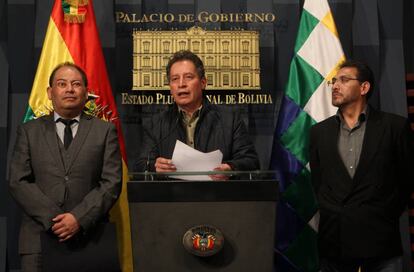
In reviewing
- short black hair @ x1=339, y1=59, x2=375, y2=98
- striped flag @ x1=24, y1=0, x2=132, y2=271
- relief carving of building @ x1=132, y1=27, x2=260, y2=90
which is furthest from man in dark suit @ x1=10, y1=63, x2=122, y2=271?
short black hair @ x1=339, y1=59, x2=375, y2=98

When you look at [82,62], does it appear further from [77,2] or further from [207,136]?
[207,136]

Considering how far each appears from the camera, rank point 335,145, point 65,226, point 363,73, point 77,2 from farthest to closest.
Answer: point 77,2
point 363,73
point 335,145
point 65,226

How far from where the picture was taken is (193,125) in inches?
126

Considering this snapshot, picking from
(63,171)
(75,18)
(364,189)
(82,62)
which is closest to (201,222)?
(63,171)

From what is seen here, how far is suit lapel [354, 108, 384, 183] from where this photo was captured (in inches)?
120

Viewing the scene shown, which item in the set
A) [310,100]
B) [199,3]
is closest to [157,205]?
[310,100]

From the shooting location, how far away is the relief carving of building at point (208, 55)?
4.11 m

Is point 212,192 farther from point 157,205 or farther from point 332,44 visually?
point 332,44

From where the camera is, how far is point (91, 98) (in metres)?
3.65

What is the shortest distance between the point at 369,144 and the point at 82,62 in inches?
72.2

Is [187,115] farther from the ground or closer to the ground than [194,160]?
farther from the ground

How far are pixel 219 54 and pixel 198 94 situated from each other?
1031 mm

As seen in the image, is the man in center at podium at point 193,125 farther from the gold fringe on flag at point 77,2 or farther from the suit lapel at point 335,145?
the gold fringe on flag at point 77,2

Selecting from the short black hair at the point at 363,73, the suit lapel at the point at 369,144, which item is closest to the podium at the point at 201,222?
the suit lapel at the point at 369,144
